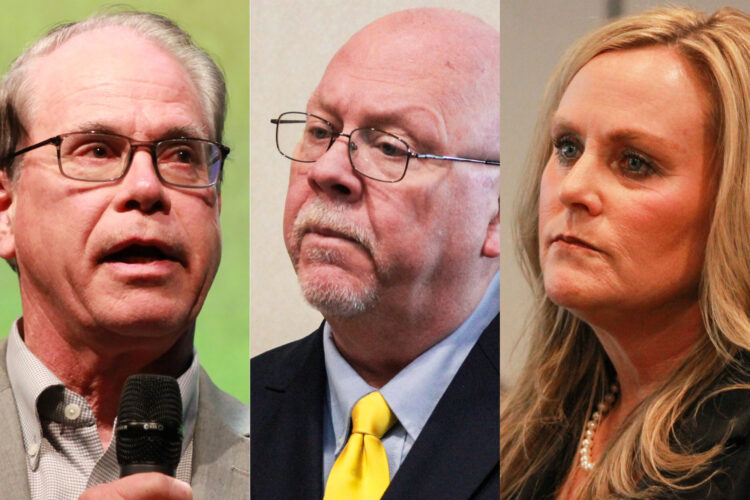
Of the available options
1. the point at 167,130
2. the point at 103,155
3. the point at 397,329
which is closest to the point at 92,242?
the point at 103,155

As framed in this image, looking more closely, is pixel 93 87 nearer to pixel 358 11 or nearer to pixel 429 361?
pixel 358 11

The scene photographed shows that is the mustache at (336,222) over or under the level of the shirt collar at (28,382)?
over

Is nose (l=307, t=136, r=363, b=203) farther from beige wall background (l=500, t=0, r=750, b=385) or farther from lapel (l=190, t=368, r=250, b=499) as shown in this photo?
lapel (l=190, t=368, r=250, b=499)

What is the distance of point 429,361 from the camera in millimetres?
2936

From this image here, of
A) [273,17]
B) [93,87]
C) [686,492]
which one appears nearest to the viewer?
[686,492]

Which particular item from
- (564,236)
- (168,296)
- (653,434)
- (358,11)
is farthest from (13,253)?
(653,434)

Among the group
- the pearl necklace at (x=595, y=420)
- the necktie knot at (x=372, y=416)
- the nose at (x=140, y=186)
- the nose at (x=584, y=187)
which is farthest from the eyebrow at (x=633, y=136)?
the nose at (x=140, y=186)

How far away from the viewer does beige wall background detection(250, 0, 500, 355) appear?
296 centimetres

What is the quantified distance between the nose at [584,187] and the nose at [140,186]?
3.56 ft

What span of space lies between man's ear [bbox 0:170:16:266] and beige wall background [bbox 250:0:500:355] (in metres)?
0.63

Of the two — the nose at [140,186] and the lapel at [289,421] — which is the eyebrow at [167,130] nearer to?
the nose at [140,186]

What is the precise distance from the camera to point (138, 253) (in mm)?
2805

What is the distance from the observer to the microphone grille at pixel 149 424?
2119 mm

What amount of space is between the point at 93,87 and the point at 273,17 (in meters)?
0.54
